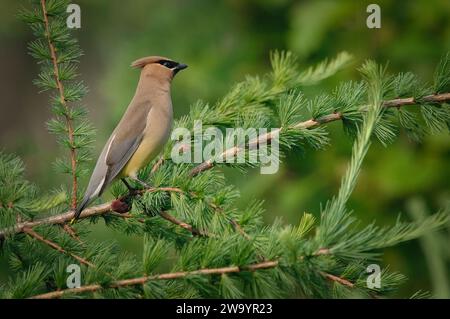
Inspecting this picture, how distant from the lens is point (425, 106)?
2922 mm

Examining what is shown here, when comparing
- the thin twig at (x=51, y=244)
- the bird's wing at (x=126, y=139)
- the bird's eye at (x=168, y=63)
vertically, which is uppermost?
the bird's eye at (x=168, y=63)

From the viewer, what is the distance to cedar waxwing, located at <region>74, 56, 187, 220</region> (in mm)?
3436

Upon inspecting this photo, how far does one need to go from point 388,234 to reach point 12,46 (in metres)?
10.2

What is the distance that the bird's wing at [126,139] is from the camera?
3.51 meters

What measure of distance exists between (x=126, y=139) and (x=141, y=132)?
88mm

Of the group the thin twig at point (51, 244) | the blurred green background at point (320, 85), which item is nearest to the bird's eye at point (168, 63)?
the blurred green background at point (320, 85)

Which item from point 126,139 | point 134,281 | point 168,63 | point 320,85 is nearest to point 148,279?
point 134,281

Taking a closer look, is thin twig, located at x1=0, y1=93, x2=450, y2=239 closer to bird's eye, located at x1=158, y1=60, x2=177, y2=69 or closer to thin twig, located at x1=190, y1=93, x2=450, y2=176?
thin twig, located at x1=190, y1=93, x2=450, y2=176

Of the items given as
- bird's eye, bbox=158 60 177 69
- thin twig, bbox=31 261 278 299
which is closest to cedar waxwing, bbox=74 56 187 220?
bird's eye, bbox=158 60 177 69

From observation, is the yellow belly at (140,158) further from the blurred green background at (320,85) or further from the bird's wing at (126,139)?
the blurred green background at (320,85)

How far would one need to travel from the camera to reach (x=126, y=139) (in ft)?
12.3
